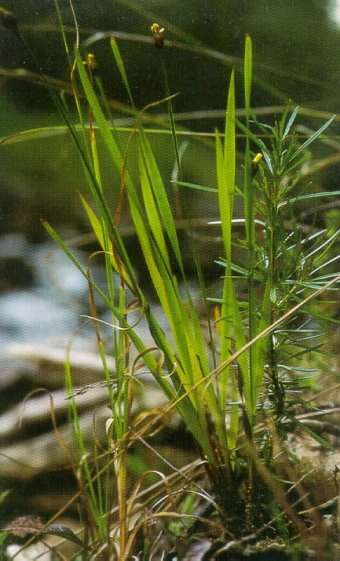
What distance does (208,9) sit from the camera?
2.43 ft

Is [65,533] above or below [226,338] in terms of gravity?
below

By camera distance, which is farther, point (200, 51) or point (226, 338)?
point (200, 51)

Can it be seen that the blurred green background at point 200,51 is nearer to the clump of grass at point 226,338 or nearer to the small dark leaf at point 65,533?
the clump of grass at point 226,338

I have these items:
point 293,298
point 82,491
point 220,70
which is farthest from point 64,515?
point 220,70

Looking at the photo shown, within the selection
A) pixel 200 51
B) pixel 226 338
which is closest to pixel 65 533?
pixel 226 338

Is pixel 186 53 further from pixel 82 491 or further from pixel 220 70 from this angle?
pixel 82 491

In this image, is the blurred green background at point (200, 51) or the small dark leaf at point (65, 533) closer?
the small dark leaf at point (65, 533)

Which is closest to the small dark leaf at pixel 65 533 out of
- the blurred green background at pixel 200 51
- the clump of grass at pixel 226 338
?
the clump of grass at pixel 226 338

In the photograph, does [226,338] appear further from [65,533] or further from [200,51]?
[200,51]

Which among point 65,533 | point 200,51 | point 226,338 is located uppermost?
point 200,51

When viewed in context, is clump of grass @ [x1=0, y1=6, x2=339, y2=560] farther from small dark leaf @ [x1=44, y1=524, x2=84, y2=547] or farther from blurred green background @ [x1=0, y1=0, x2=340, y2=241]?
blurred green background @ [x1=0, y1=0, x2=340, y2=241]

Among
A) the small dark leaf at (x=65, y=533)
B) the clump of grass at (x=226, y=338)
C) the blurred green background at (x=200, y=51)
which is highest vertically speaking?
the blurred green background at (x=200, y=51)

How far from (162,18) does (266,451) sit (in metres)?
0.48

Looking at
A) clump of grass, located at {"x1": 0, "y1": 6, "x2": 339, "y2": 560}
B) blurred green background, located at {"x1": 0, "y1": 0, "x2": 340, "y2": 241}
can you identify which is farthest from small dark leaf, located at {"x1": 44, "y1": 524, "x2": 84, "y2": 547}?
blurred green background, located at {"x1": 0, "y1": 0, "x2": 340, "y2": 241}
